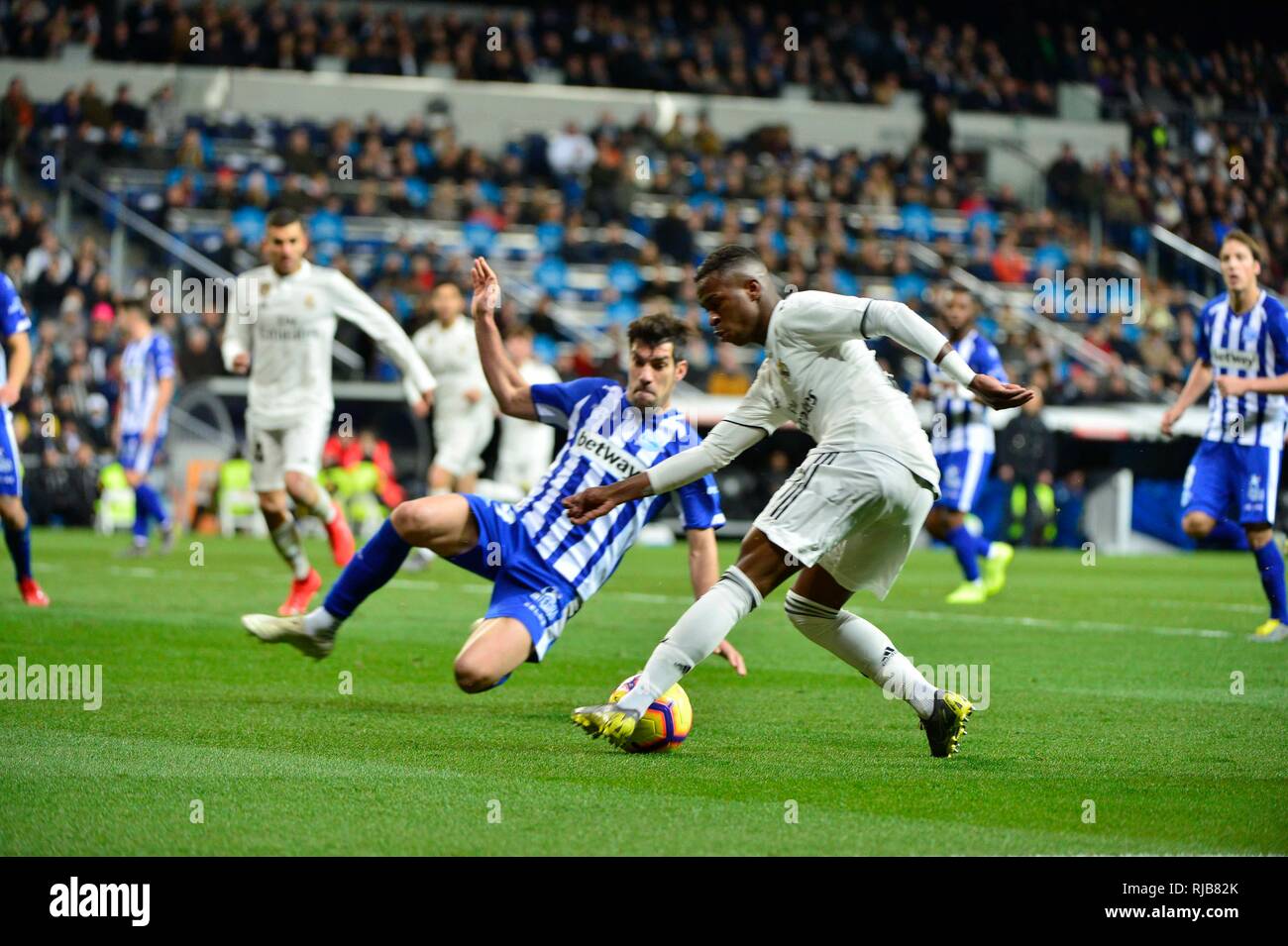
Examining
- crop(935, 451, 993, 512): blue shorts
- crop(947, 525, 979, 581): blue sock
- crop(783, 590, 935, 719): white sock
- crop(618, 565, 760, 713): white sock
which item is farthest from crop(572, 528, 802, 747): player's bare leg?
crop(947, 525, 979, 581): blue sock

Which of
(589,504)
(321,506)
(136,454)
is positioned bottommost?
(321,506)

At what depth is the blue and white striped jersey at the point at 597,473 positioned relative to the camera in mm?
6887

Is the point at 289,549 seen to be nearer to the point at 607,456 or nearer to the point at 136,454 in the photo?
the point at 607,456

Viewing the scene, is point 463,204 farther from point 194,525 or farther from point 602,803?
point 602,803

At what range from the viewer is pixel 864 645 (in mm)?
6312

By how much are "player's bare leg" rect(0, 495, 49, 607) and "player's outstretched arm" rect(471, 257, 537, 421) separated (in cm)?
→ 477

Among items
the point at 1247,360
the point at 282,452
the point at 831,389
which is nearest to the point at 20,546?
the point at 282,452

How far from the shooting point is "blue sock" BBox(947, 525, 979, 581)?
13742 mm

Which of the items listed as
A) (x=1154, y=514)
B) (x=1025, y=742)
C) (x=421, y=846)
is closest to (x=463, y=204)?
(x=1154, y=514)

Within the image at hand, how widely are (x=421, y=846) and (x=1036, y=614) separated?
29.3ft

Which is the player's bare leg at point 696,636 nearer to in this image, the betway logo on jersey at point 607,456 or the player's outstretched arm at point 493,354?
the betway logo on jersey at point 607,456

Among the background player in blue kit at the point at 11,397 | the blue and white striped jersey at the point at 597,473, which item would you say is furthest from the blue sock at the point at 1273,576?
the background player in blue kit at the point at 11,397

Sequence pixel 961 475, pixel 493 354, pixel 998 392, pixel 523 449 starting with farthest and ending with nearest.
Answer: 1. pixel 523 449
2. pixel 961 475
3. pixel 493 354
4. pixel 998 392

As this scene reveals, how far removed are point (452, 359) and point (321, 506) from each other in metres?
5.07
